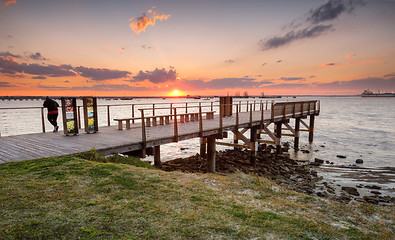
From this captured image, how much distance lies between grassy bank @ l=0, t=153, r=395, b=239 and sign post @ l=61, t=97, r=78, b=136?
3988 mm

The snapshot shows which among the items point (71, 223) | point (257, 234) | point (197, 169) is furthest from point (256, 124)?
point (71, 223)

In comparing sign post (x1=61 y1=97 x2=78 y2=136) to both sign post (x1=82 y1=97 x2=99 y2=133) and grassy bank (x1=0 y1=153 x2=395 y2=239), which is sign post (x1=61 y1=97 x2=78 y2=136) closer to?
sign post (x1=82 y1=97 x2=99 y2=133)

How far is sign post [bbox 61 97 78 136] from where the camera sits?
9.28 meters

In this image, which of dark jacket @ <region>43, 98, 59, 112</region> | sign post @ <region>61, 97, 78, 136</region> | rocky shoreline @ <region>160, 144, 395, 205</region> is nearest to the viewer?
sign post @ <region>61, 97, 78, 136</region>

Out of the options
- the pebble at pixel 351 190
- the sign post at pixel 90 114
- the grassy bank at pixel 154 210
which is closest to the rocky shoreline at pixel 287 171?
the pebble at pixel 351 190

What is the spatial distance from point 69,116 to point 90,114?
2.82 ft

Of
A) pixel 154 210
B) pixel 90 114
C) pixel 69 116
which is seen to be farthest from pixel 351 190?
pixel 69 116

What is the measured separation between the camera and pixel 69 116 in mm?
9406

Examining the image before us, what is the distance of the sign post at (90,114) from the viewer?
9.82 m

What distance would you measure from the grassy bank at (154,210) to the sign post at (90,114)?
14.6ft

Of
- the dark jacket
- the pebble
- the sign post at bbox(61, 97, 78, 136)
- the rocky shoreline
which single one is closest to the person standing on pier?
the dark jacket

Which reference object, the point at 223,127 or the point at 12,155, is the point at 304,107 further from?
the point at 12,155

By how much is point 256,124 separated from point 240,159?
2.74 meters

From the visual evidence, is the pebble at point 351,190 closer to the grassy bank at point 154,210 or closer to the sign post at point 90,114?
the grassy bank at point 154,210
